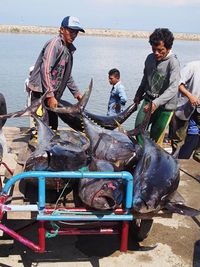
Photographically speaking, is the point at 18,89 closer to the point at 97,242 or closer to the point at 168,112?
the point at 168,112

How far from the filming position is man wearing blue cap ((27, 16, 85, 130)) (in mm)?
5082

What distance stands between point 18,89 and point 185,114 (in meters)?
10.6

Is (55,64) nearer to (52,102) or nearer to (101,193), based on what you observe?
(52,102)

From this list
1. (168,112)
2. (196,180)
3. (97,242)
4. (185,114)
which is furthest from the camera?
(185,114)

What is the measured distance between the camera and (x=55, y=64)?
529 centimetres

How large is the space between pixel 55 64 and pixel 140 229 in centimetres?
270

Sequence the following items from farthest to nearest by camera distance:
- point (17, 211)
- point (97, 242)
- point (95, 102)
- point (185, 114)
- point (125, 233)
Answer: point (95, 102) < point (185, 114) < point (97, 242) < point (125, 233) < point (17, 211)

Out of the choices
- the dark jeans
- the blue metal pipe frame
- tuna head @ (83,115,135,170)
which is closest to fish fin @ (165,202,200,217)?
the blue metal pipe frame

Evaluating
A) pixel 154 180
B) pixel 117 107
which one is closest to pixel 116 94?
pixel 117 107

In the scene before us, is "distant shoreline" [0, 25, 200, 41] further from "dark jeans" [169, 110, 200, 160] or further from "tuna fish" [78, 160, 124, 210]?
"tuna fish" [78, 160, 124, 210]

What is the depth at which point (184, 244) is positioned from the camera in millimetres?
3963

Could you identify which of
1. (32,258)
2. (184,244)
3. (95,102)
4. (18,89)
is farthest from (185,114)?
(18,89)

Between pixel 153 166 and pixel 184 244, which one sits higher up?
pixel 153 166

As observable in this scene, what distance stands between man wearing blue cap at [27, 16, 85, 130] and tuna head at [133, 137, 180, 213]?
203 centimetres
